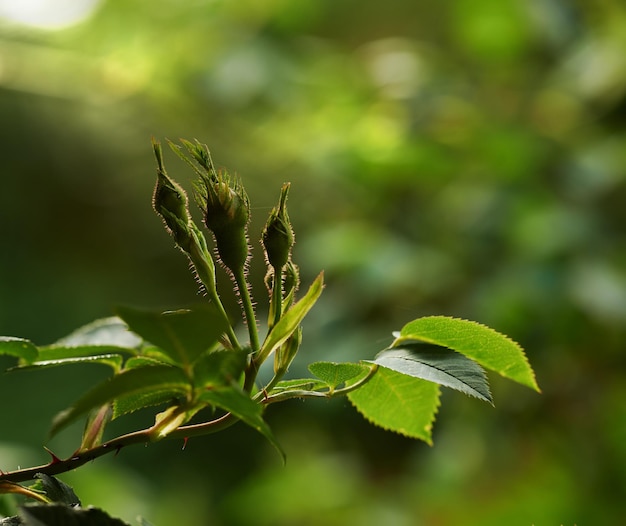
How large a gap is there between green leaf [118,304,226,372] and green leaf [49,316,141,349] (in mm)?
121

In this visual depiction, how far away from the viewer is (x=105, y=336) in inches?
12.7

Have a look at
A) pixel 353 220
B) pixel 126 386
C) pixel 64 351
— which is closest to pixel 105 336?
pixel 64 351

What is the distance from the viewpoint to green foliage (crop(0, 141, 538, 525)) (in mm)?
182

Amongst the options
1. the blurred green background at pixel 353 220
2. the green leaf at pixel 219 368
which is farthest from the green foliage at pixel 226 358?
the blurred green background at pixel 353 220

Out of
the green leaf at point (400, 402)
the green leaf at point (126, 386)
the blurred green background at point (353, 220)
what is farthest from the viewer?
the blurred green background at point (353, 220)

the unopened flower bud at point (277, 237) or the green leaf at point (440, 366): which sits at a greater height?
the unopened flower bud at point (277, 237)

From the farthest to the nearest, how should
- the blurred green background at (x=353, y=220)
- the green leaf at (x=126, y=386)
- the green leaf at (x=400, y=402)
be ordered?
the blurred green background at (x=353, y=220)
the green leaf at (x=400, y=402)
the green leaf at (x=126, y=386)

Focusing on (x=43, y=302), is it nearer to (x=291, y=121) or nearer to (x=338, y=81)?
(x=291, y=121)

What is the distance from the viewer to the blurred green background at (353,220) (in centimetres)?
99

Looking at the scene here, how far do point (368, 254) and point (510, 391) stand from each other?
11.2 inches

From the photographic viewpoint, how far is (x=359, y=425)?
1285mm

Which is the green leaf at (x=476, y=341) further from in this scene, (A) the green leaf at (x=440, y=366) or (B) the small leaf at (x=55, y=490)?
(B) the small leaf at (x=55, y=490)

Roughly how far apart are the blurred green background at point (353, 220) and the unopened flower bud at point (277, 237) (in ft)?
2.06

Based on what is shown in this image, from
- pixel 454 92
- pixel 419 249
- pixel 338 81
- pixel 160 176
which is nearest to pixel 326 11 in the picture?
pixel 338 81
